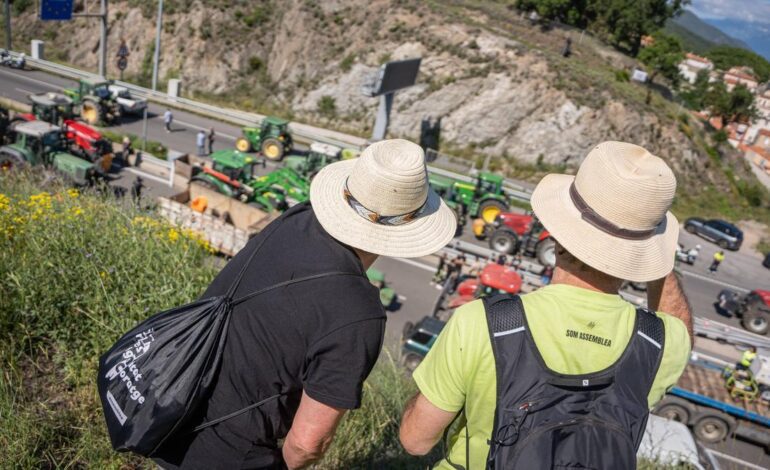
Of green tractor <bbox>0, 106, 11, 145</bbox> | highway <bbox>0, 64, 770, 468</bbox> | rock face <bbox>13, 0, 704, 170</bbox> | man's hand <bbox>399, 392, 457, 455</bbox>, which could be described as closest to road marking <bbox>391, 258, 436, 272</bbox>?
highway <bbox>0, 64, 770, 468</bbox>

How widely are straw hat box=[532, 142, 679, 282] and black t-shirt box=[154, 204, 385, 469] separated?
0.84 meters

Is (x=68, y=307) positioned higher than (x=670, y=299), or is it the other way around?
(x=670, y=299)

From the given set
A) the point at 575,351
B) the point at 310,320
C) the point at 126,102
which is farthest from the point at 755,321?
the point at 126,102

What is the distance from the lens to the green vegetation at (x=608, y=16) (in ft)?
148

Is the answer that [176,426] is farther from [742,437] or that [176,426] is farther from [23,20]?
[23,20]

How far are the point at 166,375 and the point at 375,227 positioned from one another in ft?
3.21

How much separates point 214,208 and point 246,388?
45.7 feet

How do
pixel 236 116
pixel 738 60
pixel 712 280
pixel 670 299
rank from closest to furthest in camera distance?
pixel 670 299
pixel 712 280
pixel 236 116
pixel 738 60

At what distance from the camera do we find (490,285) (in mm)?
12852

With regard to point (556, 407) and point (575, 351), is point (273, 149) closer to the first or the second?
point (575, 351)

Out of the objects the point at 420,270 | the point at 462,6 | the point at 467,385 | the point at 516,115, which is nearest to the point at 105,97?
the point at 420,270

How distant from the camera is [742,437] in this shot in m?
11.3

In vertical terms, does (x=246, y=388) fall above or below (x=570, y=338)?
below

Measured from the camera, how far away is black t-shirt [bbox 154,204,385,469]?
6.92 feet
